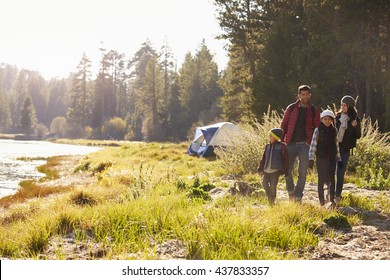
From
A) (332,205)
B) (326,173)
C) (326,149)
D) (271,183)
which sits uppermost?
(326,149)

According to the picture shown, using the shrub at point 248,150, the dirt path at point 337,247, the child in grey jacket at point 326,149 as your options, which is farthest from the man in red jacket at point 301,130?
the shrub at point 248,150

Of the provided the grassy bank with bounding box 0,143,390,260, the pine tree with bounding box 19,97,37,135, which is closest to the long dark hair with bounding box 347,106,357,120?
the grassy bank with bounding box 0,143,390,260

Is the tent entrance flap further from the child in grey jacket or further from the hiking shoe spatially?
the hiking shoe

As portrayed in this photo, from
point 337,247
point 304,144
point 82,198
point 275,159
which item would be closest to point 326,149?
point 304,144

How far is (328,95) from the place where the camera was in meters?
21.3

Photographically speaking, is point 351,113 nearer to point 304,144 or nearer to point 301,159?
point 304,144

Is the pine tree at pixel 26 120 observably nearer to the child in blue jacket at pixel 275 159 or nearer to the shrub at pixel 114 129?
the shrub at pixel 114 129

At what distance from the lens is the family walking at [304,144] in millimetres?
6871

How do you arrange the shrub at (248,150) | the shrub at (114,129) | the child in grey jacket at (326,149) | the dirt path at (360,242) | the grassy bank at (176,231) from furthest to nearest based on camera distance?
the shrub at (114,129) → the shrub at (248,150) → the child in grey jacket at (326,149) → the dirt path at (360,242) → the grassy bank at (176,231)

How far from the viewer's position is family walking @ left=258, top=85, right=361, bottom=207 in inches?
271

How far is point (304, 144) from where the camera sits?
7.03 meters
